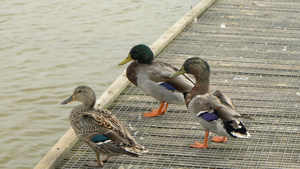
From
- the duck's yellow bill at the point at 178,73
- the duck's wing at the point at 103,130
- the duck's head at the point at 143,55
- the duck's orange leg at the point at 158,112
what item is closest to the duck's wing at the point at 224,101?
the duck's yellow bill at the point at 178,73

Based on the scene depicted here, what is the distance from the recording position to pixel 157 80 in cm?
572

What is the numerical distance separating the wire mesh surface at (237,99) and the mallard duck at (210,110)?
10.6 inches

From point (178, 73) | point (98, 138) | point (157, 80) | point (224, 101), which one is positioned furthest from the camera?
point (157, 80)

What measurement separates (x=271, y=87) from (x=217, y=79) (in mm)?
698

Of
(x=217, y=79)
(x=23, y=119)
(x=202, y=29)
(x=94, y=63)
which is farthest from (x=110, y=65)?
(x=217, y=79)

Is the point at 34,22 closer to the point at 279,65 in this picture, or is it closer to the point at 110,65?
the point at 110,65

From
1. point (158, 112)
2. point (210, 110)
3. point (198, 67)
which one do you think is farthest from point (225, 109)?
point (158, 112)

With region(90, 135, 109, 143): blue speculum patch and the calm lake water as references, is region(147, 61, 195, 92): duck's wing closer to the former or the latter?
region(90, 135, 109, 143): blue speculum patch

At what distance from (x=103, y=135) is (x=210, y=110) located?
101cm

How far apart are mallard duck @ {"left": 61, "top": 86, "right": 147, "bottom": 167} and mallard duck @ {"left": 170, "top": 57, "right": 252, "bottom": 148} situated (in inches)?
27.7

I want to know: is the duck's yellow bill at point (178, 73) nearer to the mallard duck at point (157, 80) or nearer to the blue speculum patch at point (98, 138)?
the mallard duck at point (157, 80)

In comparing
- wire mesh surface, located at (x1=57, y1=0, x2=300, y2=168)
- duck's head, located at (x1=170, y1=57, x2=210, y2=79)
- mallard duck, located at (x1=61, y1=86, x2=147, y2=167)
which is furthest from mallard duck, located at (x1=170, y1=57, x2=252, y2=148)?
mallard duck, located at (x1=61, y1=86, x2=147, y2=167)

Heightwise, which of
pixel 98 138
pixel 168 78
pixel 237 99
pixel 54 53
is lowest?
pixel 54 53

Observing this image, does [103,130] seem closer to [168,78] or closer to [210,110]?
[210,110]
